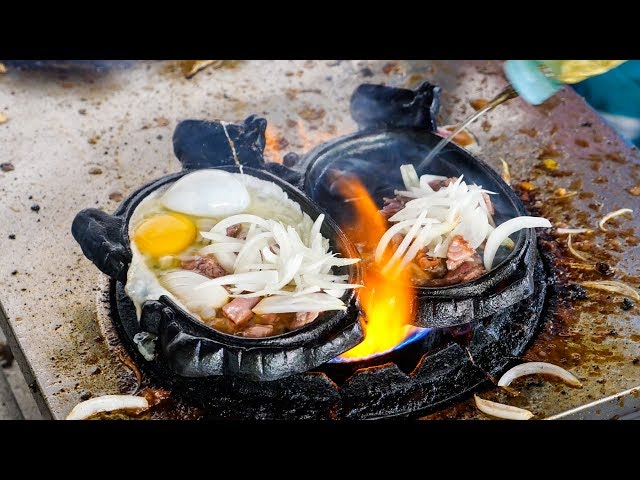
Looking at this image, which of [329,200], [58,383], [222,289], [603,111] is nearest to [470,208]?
[329,200]

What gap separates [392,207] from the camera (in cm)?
442

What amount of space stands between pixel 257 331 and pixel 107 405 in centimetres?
88

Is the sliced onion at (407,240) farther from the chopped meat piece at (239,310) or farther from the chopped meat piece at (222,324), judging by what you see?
the chopped meat piece at (222,324)

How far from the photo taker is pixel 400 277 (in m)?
3.90

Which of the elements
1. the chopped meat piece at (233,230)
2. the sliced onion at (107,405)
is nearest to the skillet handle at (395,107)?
the chopped meat piece at (233,230)

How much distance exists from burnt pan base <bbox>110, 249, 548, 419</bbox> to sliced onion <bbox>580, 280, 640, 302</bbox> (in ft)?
2.60

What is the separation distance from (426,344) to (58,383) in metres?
1.96

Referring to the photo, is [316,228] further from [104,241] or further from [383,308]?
[104,241]

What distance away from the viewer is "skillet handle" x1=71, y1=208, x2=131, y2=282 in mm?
3625

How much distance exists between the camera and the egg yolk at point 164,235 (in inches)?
148

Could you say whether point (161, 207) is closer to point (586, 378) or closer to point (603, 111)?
point (586, 378)

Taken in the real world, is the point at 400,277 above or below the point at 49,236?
below

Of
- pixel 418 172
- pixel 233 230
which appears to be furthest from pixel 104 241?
pixel 418 172

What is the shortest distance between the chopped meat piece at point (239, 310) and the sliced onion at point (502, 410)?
1.29m
